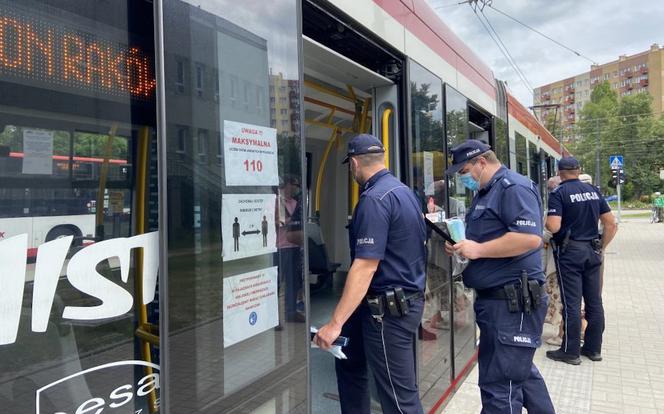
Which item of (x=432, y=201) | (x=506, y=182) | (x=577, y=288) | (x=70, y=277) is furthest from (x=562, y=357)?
(x=70, y=277)

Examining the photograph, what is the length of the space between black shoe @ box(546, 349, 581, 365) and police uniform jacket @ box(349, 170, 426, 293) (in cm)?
301

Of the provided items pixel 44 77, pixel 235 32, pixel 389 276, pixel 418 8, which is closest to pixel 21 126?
pixel 44 77

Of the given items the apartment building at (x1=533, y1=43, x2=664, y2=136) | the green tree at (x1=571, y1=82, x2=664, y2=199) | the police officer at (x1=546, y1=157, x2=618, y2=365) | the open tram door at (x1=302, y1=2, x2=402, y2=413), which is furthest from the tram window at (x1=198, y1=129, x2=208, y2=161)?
the apartment building at (x1=533, y1=43, x2=664, y2=136)

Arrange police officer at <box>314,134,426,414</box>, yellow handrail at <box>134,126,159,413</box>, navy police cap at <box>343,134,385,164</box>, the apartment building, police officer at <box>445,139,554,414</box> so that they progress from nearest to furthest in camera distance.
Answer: yellow handrail at <box>134,126,159,413</box> < police officer at <box>314,134,426,414</box> < navy police cap at <box>343,134,385,164</box> < police officer at <box>445,139,554,414</box> < the apartment building

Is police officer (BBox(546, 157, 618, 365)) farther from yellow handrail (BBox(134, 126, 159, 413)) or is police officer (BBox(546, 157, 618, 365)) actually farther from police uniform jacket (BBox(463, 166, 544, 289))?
yellow handrail (BBox(134, 126, 159, 413))

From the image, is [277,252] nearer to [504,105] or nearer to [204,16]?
[204,16]

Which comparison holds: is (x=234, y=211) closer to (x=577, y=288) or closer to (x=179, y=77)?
(x=179, y=77)

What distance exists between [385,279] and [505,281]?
2.44 ft

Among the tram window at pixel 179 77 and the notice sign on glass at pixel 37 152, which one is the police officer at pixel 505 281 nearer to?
the tram window at pixel 179 77

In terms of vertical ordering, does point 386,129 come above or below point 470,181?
above

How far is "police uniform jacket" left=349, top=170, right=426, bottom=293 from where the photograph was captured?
2373 mm

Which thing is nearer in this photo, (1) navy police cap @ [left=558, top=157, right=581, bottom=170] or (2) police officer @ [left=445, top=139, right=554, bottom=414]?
(2) police officer @ [left=445, top=139, right=554, bottom=414]

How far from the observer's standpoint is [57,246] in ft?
3.84

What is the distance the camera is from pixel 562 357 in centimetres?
480
